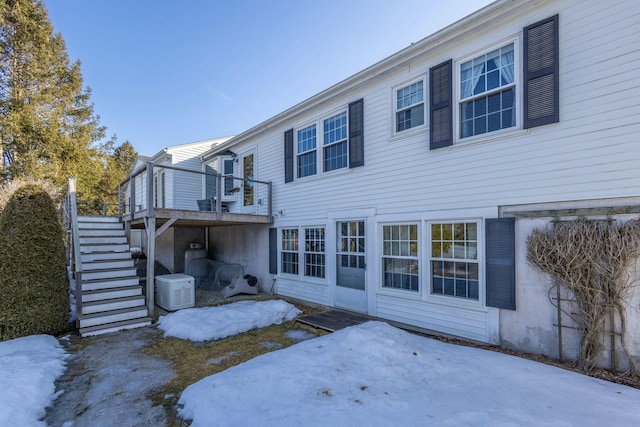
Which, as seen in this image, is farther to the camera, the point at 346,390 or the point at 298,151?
the point at 298,151

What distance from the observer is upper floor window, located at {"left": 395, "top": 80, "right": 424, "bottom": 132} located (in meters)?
5.65

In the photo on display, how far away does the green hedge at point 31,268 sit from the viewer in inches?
193

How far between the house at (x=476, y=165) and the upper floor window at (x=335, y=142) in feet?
0.16

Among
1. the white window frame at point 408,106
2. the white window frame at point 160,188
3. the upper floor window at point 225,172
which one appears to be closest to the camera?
the white window frame at point 408,106

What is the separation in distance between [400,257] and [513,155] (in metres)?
2.68

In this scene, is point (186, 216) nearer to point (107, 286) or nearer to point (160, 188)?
point (107, 286)

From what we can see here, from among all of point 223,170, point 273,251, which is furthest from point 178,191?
point 273,251

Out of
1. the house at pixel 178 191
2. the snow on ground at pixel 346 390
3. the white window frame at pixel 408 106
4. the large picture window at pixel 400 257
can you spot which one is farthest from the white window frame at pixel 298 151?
the house at pixel 178 191

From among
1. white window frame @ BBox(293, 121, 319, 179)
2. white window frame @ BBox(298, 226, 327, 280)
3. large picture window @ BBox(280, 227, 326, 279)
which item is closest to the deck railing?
large picture window @ BBox(280, 227, 326, 279)

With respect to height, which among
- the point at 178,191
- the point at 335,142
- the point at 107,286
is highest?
the point at 335,142

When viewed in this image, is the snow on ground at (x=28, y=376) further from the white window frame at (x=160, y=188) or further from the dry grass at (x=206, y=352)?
the white window frame at (x=160, y=188)

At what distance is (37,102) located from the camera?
1327 cm

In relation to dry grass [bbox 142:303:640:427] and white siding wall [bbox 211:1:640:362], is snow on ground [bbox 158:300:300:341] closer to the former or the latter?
dry grass [bbox 142:303:640:427]

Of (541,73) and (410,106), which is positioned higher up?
(410,106)
